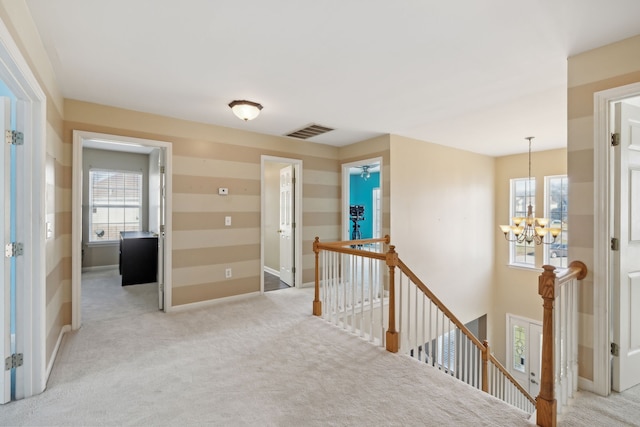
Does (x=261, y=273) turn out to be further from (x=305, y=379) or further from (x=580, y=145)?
(x=580, y=145)

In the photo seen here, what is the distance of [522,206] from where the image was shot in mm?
6301

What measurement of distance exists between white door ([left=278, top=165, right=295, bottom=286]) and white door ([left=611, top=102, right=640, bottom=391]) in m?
3.87

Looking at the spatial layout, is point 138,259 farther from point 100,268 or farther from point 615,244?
point 615,244

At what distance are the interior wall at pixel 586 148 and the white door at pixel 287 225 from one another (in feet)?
11.9

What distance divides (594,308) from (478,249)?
4.24 metres

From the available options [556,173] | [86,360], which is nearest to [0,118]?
[86,360]

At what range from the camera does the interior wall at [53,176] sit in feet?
5.65

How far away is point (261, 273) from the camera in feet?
14.9

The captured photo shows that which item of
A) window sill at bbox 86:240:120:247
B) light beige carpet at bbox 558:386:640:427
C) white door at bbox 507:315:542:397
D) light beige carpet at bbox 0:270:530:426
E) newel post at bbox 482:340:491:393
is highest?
window sill at bbox 86:240:120:247

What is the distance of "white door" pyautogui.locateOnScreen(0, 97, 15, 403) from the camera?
6.24 ft

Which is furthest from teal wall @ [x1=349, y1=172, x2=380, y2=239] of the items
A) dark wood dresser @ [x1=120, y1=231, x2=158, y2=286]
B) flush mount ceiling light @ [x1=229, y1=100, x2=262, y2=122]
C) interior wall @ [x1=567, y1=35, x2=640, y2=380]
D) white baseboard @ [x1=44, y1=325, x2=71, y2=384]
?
white baseboard @ [x1=44, y1=325, x2=71, y2=384]

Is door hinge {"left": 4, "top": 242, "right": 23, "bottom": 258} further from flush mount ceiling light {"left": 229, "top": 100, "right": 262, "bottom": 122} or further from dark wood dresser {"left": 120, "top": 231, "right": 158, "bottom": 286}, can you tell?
dark wood dresser {"left": 120, "top": 231, "right": 158, "bottom": 286}

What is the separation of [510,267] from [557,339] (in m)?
5.06

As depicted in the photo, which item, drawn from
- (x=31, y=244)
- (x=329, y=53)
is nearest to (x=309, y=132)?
(x=329, y=53)
